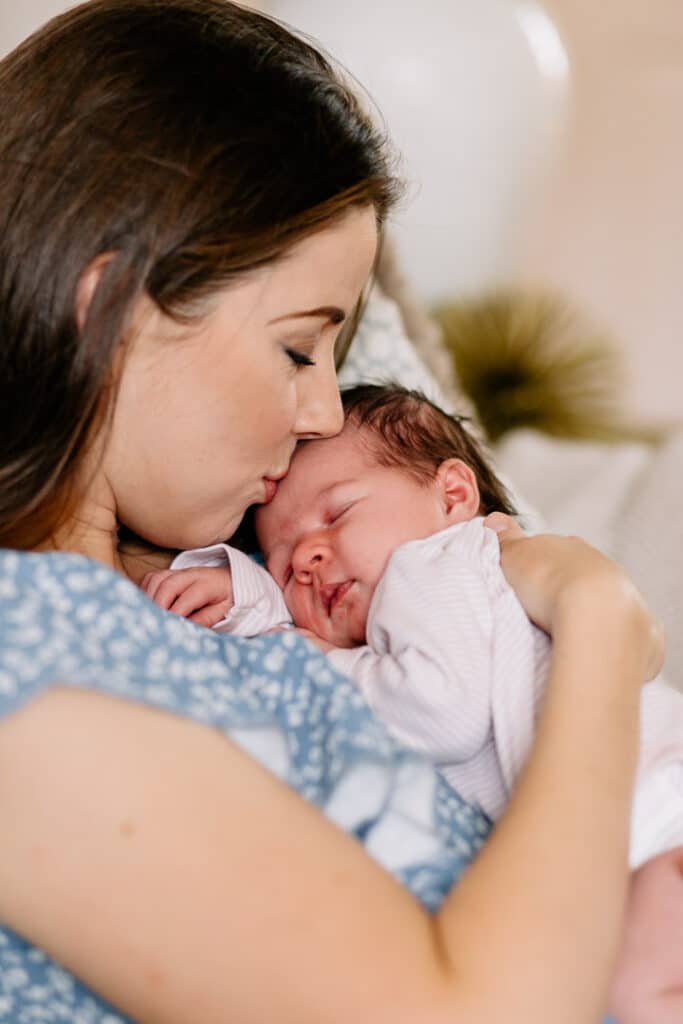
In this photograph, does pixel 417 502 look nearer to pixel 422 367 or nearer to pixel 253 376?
pixel 253 376

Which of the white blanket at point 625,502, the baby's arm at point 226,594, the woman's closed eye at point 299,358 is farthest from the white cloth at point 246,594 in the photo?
the white blanket at point 625,502

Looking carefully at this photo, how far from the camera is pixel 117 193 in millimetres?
1001

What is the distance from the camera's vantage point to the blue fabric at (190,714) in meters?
0.85

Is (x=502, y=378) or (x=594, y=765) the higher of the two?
(x=594, y=765)

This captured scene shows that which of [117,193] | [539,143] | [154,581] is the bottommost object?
[154,581]

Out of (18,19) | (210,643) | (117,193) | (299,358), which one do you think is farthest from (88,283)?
(18,19)

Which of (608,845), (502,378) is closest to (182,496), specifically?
(608,845)

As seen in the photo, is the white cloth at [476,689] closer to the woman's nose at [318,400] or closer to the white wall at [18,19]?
the woman's nose at [318,400]

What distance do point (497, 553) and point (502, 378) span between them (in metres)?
1.56

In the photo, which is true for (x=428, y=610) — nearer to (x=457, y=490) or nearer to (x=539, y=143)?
(x=457, y=490)

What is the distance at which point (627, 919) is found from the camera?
3.24 ft

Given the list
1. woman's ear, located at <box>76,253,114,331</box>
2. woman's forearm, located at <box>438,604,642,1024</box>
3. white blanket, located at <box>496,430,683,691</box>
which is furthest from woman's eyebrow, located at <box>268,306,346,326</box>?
white blanket, located at <box>496,430,683,691</box>

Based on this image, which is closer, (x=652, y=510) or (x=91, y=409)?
(x=91, y=409)

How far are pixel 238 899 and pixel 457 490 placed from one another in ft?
2.06
